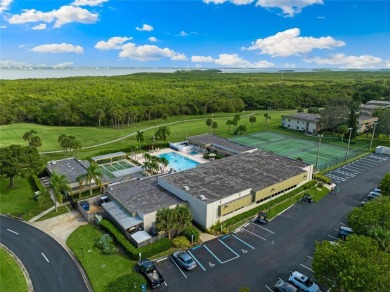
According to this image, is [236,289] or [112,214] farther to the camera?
[112,214]

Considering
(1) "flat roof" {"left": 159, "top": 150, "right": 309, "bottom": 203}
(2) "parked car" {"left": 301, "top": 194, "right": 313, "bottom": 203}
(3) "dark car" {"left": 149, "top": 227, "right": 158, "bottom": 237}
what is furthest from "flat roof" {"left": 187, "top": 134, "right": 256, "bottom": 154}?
(3) "dark car" {"left": 149, "top": 227, "right": 158, "bottom": 237}

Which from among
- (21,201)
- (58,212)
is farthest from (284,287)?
(21,201)

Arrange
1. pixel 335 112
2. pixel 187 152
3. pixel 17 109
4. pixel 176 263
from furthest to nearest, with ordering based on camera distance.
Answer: pixel 17 109 → pixel 335 112 → pixel 187 152 → pixel 176 263

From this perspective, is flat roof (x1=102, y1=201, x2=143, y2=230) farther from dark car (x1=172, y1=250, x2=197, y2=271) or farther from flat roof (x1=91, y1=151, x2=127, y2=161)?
flat roof (x1=91, y1=151, x2=127, y2=161)

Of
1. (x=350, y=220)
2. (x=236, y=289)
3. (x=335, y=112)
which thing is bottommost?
(x=236, y=289)

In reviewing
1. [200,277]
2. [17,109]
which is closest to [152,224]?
[200,277]

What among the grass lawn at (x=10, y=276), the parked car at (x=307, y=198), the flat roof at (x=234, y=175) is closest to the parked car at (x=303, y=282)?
the flat roof at (x=234, y=175)

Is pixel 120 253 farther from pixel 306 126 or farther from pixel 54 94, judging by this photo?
pixel 54 94
